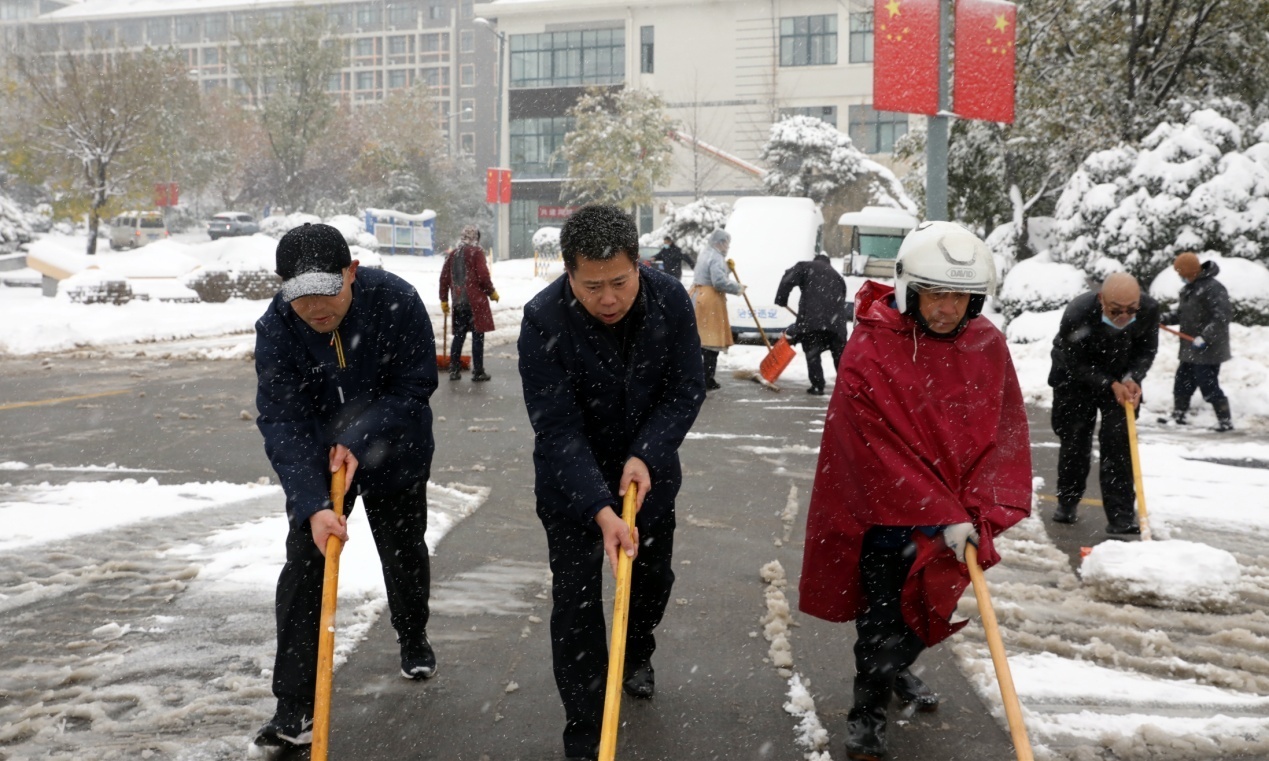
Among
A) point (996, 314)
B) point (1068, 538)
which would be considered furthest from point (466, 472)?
point (996, 314)

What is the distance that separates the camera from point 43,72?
1356 inches

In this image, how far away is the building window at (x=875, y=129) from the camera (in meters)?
48.6

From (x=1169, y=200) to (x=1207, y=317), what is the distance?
516 cm

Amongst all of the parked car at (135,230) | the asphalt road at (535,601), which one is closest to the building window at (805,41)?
the parked car at (135,230)

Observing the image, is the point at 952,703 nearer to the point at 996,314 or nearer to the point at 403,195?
the point at 996,314

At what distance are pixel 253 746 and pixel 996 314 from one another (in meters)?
18.5

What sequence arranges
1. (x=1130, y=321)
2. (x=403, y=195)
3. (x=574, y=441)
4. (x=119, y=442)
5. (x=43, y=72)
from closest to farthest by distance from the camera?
(x=574, y=441)
(x=1130, y=321)
(x=119, y=442)
(x=43, y=72)
(x=403, y=195)

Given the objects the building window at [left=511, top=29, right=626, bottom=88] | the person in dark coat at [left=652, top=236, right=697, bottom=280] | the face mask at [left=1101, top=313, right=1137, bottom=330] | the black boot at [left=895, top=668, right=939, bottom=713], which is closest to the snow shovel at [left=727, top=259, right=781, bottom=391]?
the person in dark coat at [left=652, top=236, right=697, bottom=280]

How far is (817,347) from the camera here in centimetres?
1257

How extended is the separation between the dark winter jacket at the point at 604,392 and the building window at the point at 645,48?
5128 centimetres

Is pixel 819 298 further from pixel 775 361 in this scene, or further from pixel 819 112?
pixel 819 112

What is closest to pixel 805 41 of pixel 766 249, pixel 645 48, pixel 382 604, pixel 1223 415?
pixel 645 48

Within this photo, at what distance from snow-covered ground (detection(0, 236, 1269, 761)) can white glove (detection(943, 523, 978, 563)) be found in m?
0.84

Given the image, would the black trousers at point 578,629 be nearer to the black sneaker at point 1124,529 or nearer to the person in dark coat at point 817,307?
the black sneaker at point 1124,529
